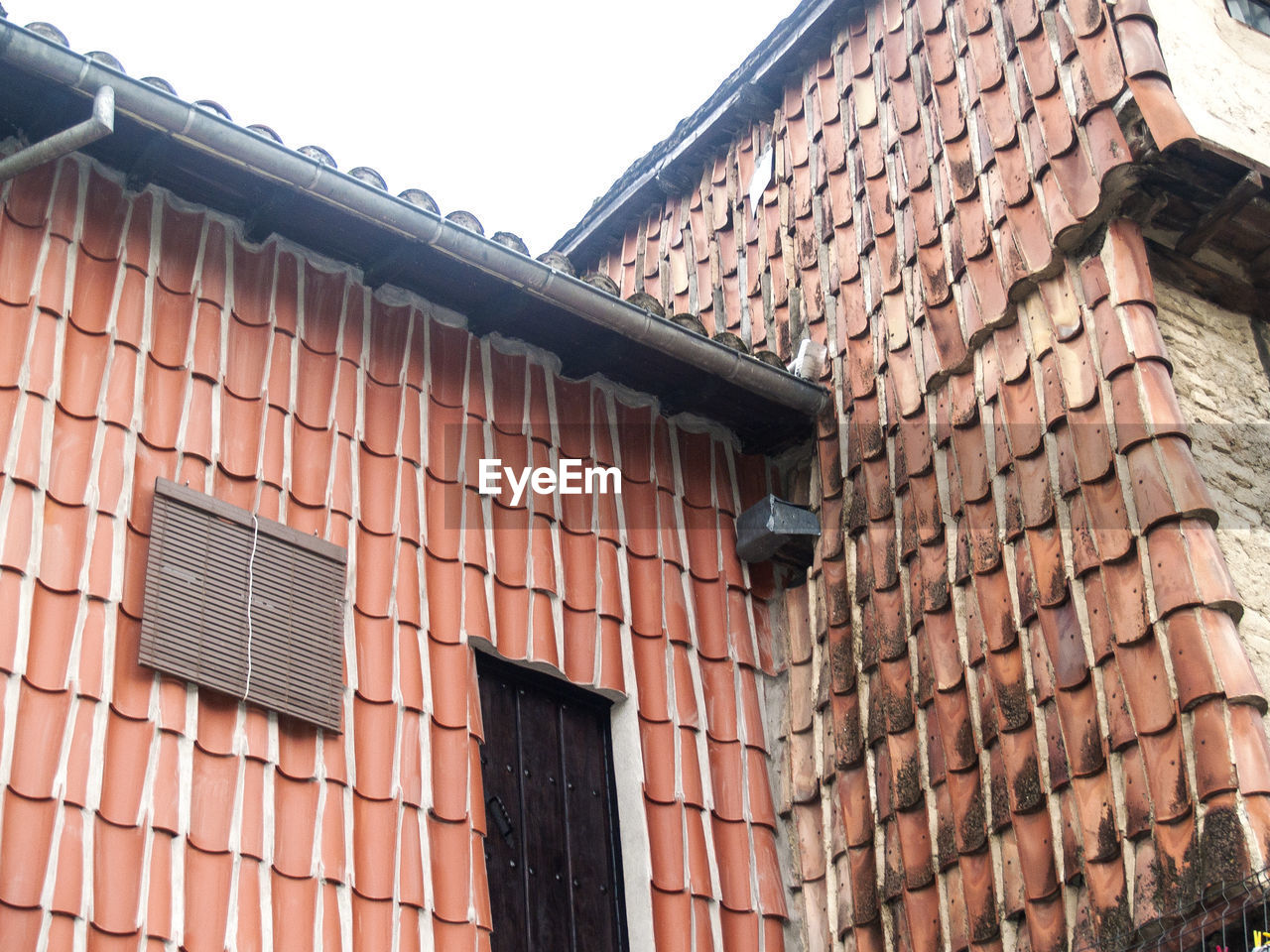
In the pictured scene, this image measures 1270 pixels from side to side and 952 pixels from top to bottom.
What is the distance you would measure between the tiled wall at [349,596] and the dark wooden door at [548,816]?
0.17 m

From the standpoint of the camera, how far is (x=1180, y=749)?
4660mm

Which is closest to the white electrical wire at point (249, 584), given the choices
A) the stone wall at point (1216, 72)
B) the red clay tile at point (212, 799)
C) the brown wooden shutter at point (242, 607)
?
the brown wooden shutter at point (242, 607)

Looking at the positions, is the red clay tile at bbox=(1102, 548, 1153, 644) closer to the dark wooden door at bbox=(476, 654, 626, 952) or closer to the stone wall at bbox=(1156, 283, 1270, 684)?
the stone wall at bbox=(1156, 283, 1270, 684)

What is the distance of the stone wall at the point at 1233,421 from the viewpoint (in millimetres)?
5289

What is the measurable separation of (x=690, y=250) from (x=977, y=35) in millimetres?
2596

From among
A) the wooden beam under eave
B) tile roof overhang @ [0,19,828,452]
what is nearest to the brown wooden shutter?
tile roof overhang @ [0,19,828,452]

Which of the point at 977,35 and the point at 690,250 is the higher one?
the point at 690,250

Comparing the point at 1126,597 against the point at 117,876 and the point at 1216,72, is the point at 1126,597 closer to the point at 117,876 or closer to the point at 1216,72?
the point at 1216,72

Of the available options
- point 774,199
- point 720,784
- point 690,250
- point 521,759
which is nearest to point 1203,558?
point 720,784

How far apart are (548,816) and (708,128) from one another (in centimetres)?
456

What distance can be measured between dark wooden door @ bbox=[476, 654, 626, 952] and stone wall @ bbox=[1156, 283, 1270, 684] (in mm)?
2569

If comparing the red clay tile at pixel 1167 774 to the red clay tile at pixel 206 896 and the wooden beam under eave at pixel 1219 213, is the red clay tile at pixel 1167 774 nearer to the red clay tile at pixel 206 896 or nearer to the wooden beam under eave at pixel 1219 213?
the wooden beam under eave at pixel 1219 213

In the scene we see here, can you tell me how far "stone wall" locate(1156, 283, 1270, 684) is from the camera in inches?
208

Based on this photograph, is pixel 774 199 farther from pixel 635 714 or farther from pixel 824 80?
pixel 635 714
